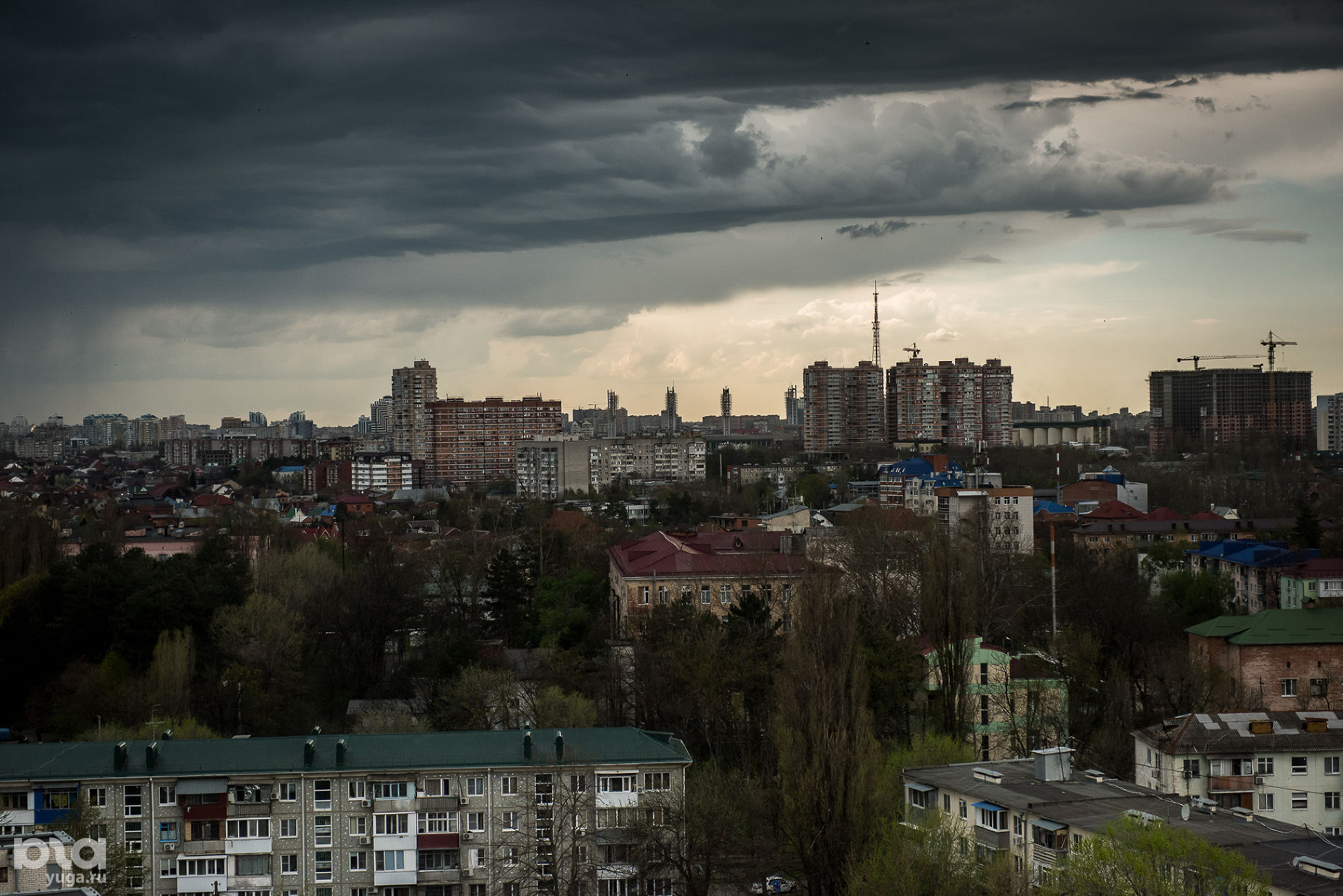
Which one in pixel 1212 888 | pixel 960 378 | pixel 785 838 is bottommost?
pixel 785 838

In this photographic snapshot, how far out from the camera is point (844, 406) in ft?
355

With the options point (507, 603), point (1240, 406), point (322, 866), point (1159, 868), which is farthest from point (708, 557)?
point (1240, 406)

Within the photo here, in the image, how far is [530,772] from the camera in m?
17.2

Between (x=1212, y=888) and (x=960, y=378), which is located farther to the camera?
(x=960, y=378)

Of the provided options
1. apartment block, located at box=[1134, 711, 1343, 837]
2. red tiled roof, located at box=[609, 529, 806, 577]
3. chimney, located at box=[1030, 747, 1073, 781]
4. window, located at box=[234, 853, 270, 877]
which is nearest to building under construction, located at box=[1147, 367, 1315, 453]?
red tiled roof, located at box=[609, 529, 806, 577]

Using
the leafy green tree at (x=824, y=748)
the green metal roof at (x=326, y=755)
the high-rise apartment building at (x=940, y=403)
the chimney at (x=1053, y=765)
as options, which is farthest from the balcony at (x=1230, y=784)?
the high-rise apartment building at (x=940, y=403)

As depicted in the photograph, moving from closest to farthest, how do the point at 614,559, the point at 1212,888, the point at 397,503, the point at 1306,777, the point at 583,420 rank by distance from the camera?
the point at 1212,888, the point at 1306,777, the point at 614,559, the point at 397,503, the point at 583,420

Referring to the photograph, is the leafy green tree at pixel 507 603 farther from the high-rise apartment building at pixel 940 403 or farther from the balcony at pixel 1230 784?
the high-rise apartment building at pixel 940 403

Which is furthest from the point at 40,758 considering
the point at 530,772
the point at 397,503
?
the point at 397,503

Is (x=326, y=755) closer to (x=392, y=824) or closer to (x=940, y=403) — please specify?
(x=392, y=824)

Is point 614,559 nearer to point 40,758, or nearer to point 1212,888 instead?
point 40,758

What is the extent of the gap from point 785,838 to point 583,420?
161889 millimetres

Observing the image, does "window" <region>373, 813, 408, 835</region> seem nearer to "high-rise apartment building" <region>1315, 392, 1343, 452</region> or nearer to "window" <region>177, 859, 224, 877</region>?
"window" <region>177, 859, 224, 877</region>

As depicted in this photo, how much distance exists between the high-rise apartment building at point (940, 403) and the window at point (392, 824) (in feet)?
289
